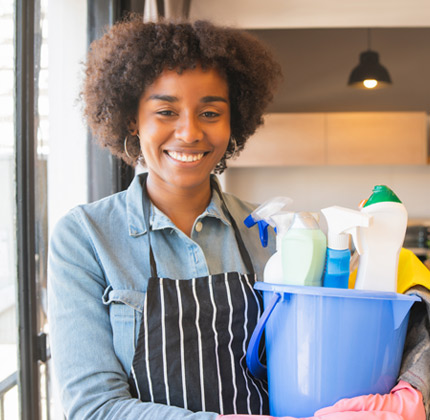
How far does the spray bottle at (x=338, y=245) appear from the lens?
2.77 ft

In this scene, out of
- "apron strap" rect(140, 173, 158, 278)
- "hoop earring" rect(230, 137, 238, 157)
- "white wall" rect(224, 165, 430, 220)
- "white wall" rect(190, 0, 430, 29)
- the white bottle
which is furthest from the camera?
"white wall" rect(224, 165, 430, 220)

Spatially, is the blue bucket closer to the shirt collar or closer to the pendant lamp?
the shirt collar

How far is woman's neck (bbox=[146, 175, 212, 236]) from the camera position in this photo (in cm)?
119

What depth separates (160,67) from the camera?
3.73 ft

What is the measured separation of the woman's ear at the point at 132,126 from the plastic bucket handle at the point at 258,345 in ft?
2.00

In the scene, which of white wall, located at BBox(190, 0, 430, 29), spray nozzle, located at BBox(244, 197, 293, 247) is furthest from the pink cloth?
white wall, located at BBox(190, 0, 430, 29)

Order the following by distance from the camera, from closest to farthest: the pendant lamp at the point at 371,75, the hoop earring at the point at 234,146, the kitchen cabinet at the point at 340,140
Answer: the hoop earring at the point at 234,146 → the pendant lamp at the point at 371,75 → the kitchen cabinet at the point at 340,140

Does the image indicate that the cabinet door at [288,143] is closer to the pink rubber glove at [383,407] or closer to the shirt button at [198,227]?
the shirt button at [198,227]

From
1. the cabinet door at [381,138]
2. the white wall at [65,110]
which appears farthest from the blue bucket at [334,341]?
the cabinet door at [381,138]

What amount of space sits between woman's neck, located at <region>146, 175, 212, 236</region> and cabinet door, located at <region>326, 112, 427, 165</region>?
3760 mm

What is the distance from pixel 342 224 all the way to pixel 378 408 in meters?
0.31

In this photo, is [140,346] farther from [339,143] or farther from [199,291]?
[339,143]

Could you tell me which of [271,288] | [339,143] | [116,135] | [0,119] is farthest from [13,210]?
[339,143]

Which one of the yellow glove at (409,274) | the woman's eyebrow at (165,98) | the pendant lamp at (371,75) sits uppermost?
the pendant lamp at (371,75)
